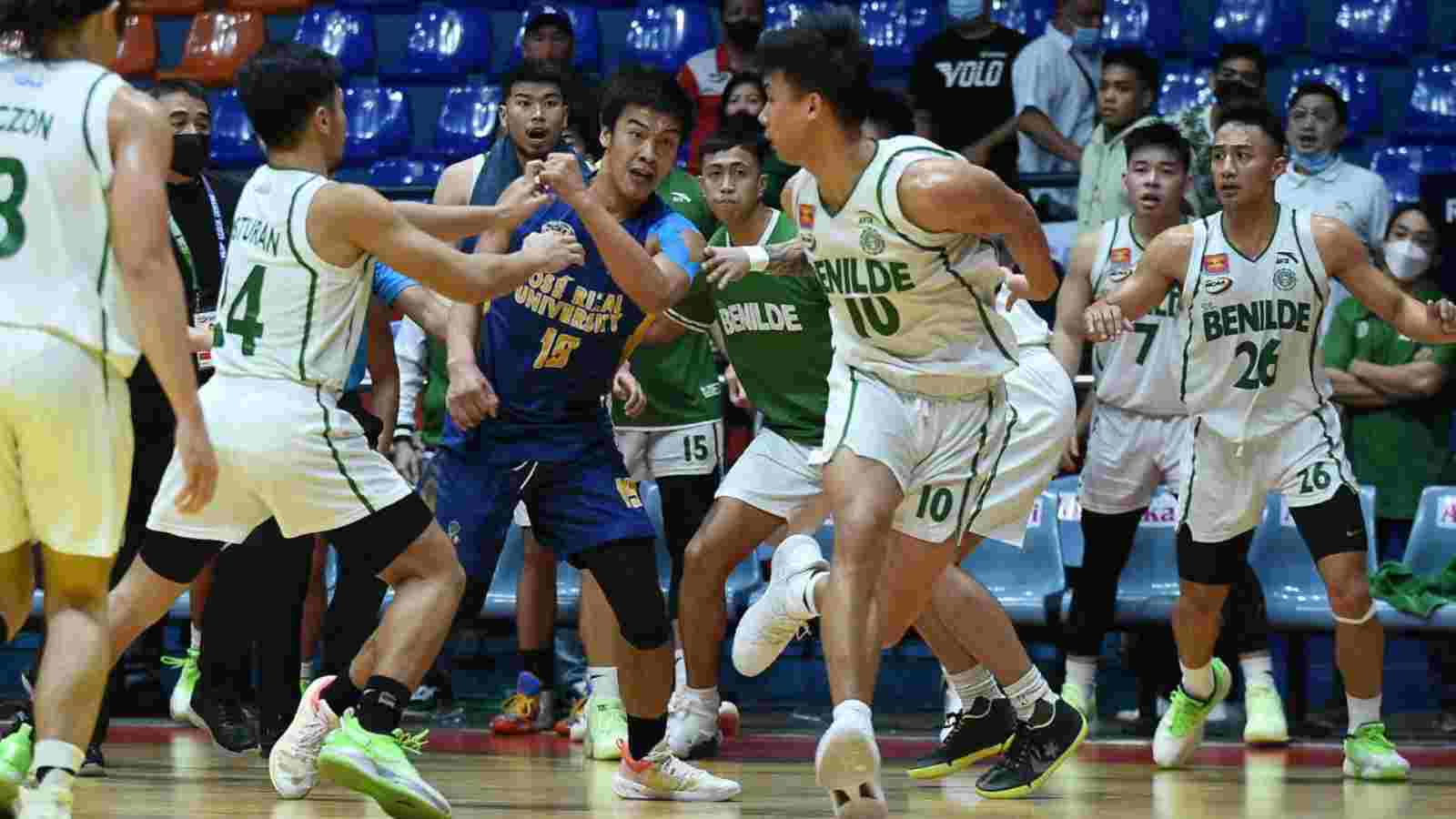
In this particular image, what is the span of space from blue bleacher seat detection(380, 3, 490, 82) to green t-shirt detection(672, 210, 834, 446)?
5.92m

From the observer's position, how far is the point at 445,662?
927 centimetres

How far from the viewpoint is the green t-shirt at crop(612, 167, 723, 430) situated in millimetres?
8102

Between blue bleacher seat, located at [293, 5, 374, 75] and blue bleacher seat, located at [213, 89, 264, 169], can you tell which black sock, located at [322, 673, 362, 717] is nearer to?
blue bleacher seat, located at [213, 89, 264, 169]

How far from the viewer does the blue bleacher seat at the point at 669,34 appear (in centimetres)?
1228

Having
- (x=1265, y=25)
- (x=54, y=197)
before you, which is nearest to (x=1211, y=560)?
(x=54, y=197)

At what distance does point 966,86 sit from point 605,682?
4419 mm

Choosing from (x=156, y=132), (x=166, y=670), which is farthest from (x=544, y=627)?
(x=156, y=132)

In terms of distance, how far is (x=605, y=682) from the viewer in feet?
24.5

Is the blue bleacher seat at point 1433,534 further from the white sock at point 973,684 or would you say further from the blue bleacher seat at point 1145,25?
the blue bleacher seat at point 1145,25

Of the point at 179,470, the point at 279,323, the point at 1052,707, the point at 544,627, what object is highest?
the point at 279,323

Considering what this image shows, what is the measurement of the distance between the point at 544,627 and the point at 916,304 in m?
3.27

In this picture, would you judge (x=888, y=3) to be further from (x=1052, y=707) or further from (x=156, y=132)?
(x=156, y=132)

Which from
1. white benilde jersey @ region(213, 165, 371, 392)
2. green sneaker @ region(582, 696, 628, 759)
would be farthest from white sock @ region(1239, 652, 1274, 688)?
white benilde jersey @ region(213, 165, 371, 392)

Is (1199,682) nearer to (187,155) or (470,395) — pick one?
(470,395)
